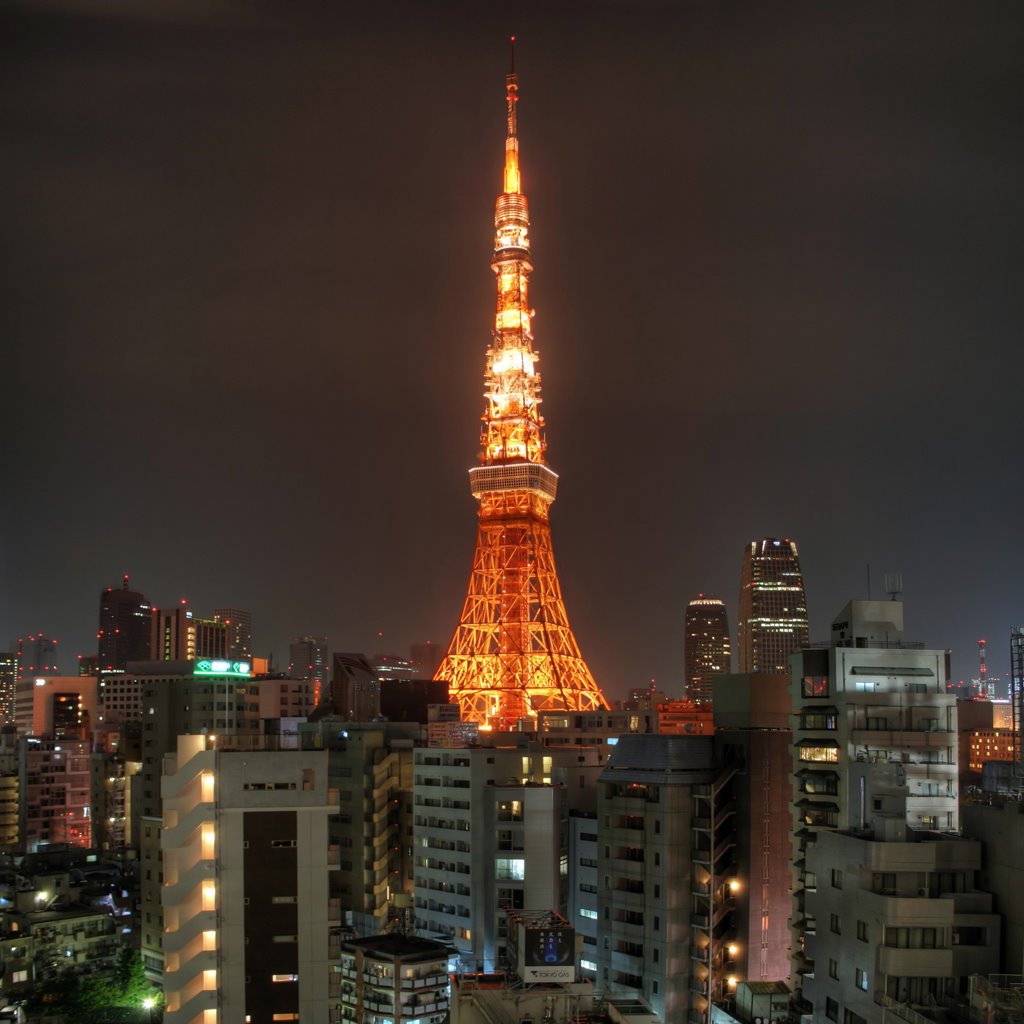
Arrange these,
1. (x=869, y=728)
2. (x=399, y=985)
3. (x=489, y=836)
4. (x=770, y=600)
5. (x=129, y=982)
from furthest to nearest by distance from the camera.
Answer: (x=770, y=600), (x=489, y=836), (x=129, y=982), (x=399, y=985), (x=869, y=728)

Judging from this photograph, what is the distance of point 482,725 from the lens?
59438 mm

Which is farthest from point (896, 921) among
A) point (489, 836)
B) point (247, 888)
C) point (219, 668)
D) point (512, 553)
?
point (512, 553)

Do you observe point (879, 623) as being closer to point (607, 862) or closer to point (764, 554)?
point (607, 862)

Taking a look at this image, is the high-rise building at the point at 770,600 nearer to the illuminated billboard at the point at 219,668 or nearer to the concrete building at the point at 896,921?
the illuminated billboard at the point at 219,668

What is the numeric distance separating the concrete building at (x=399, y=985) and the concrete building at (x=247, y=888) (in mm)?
7941

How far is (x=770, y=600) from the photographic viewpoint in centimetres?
12119

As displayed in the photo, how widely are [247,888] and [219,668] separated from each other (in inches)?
1269

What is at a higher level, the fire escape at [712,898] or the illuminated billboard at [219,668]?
the illuminated billboard at [219,668]

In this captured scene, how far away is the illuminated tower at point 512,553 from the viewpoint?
199ft

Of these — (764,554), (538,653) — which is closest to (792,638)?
(764,554)

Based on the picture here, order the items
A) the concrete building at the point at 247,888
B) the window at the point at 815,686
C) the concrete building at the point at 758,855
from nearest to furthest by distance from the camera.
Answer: the concrete building at the point at 247,888 → the window at the point at 815,686 → the concrete building at the point at 758,855

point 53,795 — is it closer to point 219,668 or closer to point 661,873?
point 219,668

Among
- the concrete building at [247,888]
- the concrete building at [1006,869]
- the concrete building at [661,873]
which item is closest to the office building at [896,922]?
the concrete building at [1006,869]

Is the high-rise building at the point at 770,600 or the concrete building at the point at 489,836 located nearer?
the concrete building at the point at 489,836
